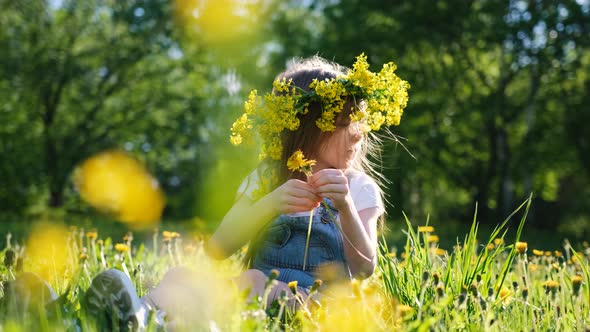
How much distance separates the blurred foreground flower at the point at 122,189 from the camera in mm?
17312

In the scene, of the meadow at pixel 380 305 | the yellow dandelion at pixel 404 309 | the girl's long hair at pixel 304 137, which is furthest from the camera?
the girl's long hair at pixel 304 137

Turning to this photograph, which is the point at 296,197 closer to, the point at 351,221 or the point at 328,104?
the point at 351,221

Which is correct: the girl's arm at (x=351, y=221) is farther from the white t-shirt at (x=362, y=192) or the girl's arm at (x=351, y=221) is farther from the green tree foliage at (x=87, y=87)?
the green tree foliage at (x=87, y=87)

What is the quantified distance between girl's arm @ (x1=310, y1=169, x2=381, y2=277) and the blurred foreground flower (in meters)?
14.8

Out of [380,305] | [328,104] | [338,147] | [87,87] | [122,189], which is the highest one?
[87,87]

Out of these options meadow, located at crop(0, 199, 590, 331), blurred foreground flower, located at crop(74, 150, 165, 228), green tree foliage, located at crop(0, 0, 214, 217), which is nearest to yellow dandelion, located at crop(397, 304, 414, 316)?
meadow, located at crop(0, 199, 590, 331)

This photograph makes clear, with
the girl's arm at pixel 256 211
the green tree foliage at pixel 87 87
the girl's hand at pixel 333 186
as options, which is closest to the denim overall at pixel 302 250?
the girl's arm at pixel 256 211

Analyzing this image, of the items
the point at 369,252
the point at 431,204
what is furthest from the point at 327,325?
the point at 431,204

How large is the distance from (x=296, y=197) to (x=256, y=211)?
237 mm

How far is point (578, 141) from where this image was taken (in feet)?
43.3

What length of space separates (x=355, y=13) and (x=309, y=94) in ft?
35.6

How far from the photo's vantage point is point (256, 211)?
2.40 metres

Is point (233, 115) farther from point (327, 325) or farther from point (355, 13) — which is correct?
point (327, 325)

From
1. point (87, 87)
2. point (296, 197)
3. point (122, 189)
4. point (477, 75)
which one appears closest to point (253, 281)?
point (296, 197)
